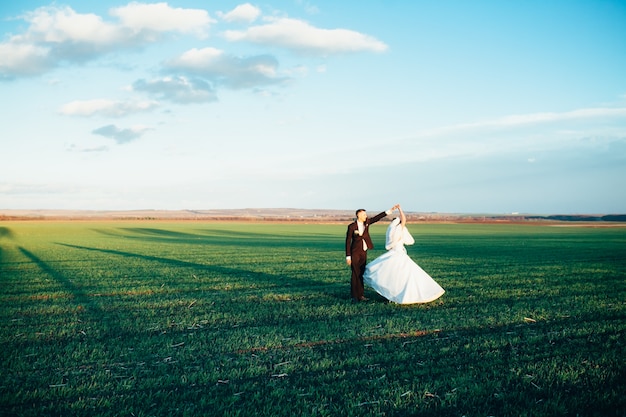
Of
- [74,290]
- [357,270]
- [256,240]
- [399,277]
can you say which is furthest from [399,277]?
[256,240]

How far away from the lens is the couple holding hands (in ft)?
43.4

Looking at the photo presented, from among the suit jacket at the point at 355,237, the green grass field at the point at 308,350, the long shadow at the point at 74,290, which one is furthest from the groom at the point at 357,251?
the long shadow at the point at 74,290

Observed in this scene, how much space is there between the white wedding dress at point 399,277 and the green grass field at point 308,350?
41 cm

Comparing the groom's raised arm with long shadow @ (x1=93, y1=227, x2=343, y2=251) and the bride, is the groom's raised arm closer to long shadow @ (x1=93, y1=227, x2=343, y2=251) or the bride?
the bride

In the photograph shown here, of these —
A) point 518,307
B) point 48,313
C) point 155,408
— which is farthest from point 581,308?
point 48,313

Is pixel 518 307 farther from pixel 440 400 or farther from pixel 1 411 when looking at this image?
pixel 1 411

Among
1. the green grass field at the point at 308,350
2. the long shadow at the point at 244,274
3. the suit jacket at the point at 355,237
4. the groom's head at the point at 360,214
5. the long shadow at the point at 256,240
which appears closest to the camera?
the green grass field at the point at 308,350

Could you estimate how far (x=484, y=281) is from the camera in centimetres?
1806

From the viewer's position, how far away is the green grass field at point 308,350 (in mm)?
6590

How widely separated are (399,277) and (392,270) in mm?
282

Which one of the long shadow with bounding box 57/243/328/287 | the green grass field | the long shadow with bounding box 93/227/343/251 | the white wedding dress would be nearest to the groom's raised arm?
the white wedding dress

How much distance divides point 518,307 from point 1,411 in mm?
11519

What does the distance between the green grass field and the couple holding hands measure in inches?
16.6

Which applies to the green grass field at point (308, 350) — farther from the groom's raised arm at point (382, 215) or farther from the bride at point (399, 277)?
the groom's raised arm at point (382, 215)
